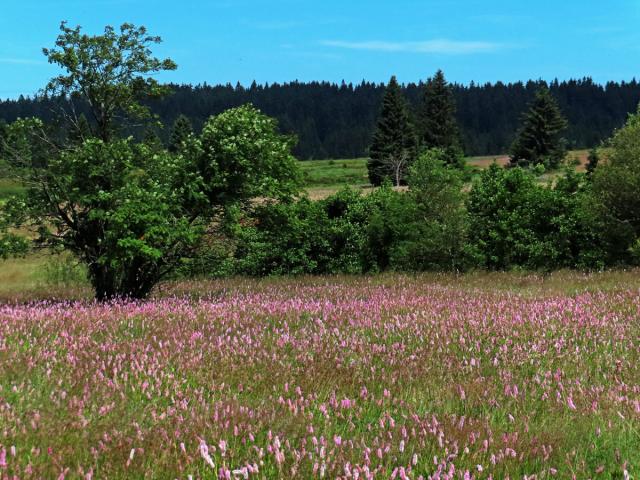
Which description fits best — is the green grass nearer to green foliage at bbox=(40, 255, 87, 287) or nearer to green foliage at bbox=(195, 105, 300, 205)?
green foliage at bbox=(40, 255, 87, 287)

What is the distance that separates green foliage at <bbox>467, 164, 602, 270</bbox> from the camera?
70.3 feet

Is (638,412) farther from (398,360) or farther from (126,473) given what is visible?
(126,473)

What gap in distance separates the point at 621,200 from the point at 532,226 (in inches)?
124

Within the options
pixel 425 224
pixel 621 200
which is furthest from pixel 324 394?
pixel 621 200

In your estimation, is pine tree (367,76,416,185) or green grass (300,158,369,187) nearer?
pine tree (367,76,416,185)

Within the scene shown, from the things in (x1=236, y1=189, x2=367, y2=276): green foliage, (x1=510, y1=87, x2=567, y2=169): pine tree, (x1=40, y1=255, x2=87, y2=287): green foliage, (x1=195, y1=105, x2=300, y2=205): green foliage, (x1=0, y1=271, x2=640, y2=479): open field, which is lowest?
(x1=40, y1=255, x2=87, y2=287): green foliage

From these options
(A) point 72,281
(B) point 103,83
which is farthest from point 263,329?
(A) point 72,281

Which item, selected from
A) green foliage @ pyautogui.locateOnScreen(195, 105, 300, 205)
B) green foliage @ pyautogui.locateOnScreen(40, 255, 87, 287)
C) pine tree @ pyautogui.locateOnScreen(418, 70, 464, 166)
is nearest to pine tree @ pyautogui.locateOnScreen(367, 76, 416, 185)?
pine tree @ pyautogui.locateOnScreen(418, 70, 464, 166)

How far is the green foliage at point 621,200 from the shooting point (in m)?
20.9

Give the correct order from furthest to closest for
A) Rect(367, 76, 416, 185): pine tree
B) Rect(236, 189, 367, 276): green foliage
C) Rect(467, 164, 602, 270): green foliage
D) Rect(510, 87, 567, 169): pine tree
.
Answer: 1. Rect(367, 76, 416, 185): pine tree
2. Rect(510, 87, 567, 169): pine tree
3. Rect(236, 189, 367, 276): green foliage
4. Rect(467, 164, 602, 270): green foliage

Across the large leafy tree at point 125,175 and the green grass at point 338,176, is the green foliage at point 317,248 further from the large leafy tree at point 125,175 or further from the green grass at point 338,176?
the green grass at point 338,176

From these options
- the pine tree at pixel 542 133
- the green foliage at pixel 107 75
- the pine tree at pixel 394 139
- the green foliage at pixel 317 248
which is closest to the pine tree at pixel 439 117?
the pine tree at pixel 394 139

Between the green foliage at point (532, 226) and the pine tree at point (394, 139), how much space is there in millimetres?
65602

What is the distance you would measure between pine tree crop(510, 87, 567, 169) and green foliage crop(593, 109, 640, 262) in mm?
68484
